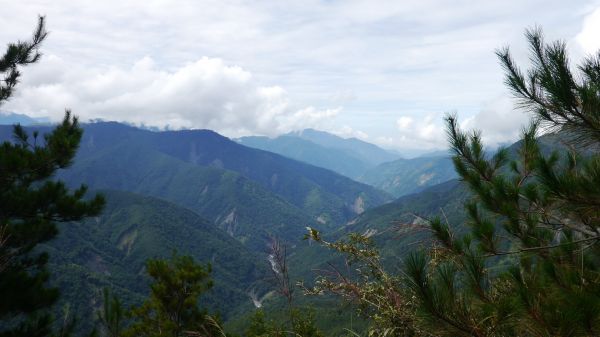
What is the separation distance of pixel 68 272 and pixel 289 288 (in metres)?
225

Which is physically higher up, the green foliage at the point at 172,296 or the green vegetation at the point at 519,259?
the green vegetation at the point at 519,259

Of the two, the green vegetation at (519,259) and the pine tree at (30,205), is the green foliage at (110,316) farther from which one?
the pine tree at (30,205)

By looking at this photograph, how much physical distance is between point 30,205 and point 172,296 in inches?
284

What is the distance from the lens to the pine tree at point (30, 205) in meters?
13.6

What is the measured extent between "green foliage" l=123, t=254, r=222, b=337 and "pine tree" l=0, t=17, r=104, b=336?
3.89m

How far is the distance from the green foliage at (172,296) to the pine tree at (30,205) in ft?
12.8

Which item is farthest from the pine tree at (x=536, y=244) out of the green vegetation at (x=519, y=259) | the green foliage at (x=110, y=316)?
the green foliage at (x=110, y=316)

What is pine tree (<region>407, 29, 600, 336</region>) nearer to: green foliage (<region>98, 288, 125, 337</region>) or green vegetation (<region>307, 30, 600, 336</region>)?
green vegetation (<region>307, 30, 600, 336</region>)

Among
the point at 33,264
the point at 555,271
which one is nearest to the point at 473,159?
the point at 555,271

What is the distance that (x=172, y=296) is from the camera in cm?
1830

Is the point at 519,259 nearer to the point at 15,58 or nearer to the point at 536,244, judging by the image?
the point at 536,244

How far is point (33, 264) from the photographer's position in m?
15.6

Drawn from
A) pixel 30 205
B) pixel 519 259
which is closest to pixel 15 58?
pixel 30 205

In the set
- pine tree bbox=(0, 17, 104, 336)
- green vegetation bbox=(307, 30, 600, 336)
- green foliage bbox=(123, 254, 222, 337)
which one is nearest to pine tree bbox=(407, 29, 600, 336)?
green vegetation bbox=(307, 30, 600, 336)
